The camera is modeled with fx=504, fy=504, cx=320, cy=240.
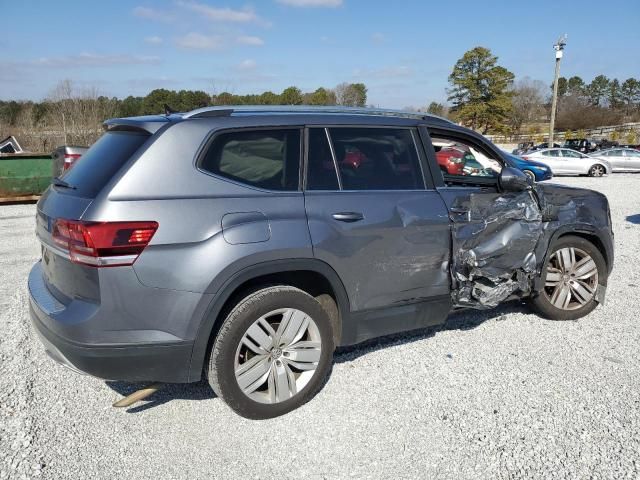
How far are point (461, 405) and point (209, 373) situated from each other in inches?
62.1

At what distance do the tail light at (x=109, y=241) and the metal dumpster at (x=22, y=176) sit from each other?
36.3 ft

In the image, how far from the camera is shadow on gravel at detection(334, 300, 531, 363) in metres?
3.96

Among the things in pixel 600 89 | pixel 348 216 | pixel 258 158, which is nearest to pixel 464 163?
pixel 348 216

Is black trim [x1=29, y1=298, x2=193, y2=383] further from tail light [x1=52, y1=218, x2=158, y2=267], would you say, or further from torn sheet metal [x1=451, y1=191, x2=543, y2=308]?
torn sheet metal [x1=451, y1=191, x2=543, y2=308]

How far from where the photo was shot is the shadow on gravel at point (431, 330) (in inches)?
156

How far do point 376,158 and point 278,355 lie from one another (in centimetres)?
146

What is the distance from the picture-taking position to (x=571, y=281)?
14.6 feet

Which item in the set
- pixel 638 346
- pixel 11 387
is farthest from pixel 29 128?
pixel 638 346

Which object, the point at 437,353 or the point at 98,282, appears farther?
the point at 437,353

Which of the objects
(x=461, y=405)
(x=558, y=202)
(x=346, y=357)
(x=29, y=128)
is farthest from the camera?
(x=29, y=128)

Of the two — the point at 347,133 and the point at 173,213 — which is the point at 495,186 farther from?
the point at 173,213

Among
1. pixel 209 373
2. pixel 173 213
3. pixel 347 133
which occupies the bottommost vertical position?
pixel 209 373

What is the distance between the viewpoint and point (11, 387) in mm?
3369

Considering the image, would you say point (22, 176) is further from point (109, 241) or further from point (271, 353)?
point (271, 353)
